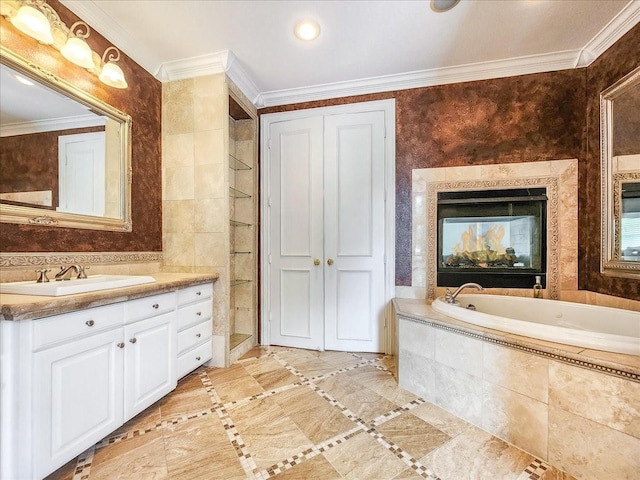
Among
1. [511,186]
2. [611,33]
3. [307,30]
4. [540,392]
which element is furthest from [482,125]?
[540,392]

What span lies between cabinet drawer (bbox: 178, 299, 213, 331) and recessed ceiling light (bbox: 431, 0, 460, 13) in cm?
257

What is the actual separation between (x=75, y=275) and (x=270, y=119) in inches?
82.6

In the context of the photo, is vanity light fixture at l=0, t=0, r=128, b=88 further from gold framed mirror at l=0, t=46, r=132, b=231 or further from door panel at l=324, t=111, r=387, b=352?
door panel at l=324, t=111, r=387, b=352

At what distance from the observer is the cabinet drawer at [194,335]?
2000 millimetres

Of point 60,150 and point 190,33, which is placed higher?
point 190,33

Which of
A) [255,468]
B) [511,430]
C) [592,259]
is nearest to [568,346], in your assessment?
[511,430]

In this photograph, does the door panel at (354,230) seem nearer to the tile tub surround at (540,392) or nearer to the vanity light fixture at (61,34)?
the tile tub surround at (540,392)

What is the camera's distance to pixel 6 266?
4.71ft

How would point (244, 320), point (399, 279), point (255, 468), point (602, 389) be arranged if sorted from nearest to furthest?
1. point (602, 389)
2. point (255, 468)
3. point (399, 279)
4. point (244, 320)

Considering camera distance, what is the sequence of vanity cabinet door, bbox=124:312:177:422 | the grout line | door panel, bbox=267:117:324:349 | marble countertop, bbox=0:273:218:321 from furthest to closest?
door panel, bbox=267:117:324:349, vanity cabinet door, bbox=124:312:177:422, the grout line, marble countertop, bbox=0:273:218:321

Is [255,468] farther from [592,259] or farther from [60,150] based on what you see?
[592,259]

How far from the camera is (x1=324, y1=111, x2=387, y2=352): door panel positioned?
8.79 feet

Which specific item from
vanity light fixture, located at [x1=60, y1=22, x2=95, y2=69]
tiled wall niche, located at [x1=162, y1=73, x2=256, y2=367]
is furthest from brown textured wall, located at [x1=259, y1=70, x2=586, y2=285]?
vanity light fixture, located at [x1=60, y1=22, x2=95, y2=69]

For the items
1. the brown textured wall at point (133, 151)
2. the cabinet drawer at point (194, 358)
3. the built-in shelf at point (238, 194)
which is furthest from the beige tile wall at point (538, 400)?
the brown textured wall at point (133, 151)
